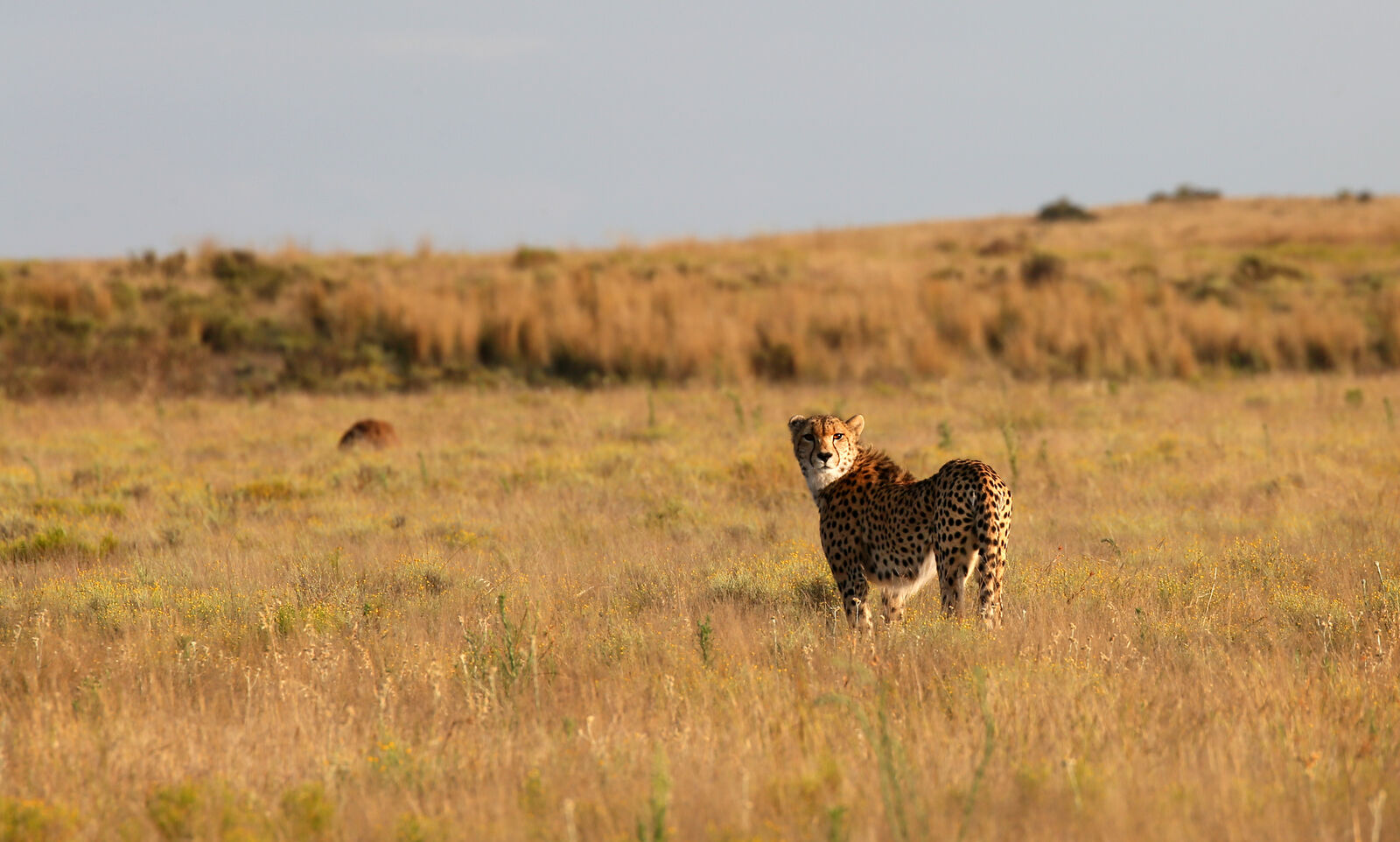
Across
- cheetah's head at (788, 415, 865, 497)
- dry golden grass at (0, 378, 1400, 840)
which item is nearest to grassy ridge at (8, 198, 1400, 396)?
dry golden grass at (0, 378, 1400, 840)

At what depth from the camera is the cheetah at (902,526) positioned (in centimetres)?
539

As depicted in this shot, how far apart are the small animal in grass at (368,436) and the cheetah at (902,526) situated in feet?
24.6

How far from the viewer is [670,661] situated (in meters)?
5.31

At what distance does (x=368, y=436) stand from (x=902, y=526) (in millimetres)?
8552

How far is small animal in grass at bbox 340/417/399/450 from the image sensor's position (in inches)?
510

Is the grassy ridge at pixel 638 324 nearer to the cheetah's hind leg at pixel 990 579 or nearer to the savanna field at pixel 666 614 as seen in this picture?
the savanna field at pixel 666 614

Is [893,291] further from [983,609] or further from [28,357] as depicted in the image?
[983,609]

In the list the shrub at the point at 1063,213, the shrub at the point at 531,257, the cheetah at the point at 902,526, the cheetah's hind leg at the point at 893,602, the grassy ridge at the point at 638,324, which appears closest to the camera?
the cheetah at the point at 902,526

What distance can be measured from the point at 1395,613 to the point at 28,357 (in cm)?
1978

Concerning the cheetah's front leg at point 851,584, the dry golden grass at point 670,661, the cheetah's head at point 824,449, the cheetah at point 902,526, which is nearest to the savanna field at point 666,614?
the dry golden grass at point 670,661

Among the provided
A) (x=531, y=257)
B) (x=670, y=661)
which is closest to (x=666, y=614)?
(x=670, y=661)

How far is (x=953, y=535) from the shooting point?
542 cm

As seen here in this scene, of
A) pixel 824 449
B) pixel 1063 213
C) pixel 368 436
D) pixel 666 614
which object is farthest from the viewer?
pixel 1063 213

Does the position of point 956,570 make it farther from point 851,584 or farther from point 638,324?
point 638,324
